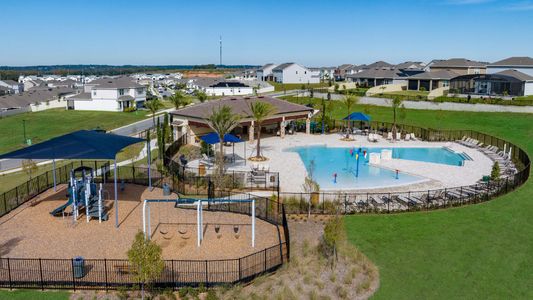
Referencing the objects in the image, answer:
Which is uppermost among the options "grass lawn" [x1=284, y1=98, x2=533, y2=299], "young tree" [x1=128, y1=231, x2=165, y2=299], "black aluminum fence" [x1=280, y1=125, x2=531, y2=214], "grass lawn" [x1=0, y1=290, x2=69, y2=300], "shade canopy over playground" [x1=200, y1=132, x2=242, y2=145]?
"shade canopy over playground" [x1=200, y1=132, x2=242, y2=145]

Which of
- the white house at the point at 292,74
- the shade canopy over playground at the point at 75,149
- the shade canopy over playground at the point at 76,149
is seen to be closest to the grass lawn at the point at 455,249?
the shade canopy over playground at the point at 76,149

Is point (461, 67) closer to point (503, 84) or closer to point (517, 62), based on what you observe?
point (517, 62)

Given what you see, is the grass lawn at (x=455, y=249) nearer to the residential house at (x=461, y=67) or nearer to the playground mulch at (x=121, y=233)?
the playground mulch at (x=121, y=233)

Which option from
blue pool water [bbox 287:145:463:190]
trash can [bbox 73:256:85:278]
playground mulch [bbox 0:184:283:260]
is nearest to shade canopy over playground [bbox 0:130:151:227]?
playground mulch [bbox 0:184:283:260]

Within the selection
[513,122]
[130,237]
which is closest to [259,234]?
[130,237]

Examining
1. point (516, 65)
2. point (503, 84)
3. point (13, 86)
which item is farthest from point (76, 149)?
point (13, 86)

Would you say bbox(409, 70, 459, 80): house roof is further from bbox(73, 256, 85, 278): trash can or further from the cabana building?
bbox(73, 256, 85, 278): trash can
